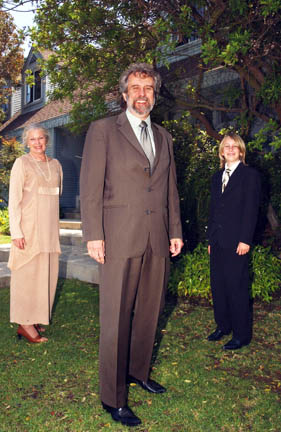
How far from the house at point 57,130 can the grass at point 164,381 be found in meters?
10.7

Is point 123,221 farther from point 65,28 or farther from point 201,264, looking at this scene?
point 65,28

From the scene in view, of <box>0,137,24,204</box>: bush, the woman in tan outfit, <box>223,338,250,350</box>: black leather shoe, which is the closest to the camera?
<box>223,338,250,350</box>: black leather shoe

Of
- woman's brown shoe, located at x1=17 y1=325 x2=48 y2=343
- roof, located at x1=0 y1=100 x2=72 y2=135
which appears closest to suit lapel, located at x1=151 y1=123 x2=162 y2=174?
woman's brown shoe, located at x1=17 y1=325 x2=48 y2=343

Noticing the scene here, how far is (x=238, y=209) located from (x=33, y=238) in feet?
7.20

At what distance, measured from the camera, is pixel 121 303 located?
116 inches

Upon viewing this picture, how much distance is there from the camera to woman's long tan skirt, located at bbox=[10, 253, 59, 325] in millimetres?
4594

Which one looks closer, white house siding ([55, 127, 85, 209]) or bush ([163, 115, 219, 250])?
bush ([163, 115, 219, 250])

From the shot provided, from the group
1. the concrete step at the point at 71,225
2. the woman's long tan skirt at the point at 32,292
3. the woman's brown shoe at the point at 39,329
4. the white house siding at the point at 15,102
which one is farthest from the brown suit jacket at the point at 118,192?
the white house siding at the point at 15,102

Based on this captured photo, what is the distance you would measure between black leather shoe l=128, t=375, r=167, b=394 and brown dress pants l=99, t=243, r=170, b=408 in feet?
1.36

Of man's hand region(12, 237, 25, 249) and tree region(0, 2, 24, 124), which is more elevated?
tree region(0, 2, 24, 124)

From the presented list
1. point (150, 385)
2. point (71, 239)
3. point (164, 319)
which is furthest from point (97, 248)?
point (71, 239)

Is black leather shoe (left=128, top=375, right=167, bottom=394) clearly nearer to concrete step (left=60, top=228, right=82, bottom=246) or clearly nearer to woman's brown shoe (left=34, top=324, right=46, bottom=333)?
woman's brown shoe (left=34, top=324, right=46, bottom=333)

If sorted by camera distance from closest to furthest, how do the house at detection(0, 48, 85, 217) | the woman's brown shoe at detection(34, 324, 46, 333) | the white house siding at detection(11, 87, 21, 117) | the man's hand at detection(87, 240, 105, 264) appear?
the man's hand at detection(87, 240, 105, 264)
the woman's brown shoe at detection(34, 324, 46, 333)
the house at detection(0, 48, 85, 217)
the white house siding at detection(11, 87, 21, 117)

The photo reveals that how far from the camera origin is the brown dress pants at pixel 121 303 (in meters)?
2.94
